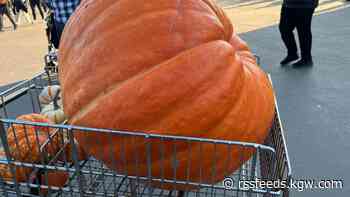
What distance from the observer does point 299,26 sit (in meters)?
4.46

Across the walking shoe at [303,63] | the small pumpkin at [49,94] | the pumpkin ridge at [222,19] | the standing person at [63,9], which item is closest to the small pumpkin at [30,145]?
the small pumpkin at [49,94]

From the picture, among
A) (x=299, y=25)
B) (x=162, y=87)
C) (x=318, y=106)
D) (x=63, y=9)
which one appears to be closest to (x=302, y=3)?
(x=299, y=25)

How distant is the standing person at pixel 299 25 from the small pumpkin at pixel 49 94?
11.0 ft

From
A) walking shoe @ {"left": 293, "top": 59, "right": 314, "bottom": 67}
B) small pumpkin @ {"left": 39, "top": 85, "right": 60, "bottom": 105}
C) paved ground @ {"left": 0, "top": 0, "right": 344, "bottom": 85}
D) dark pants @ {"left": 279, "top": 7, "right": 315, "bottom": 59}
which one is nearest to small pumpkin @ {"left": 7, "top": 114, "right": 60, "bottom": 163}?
small pumpkin @ {"left": 39, "top": 85, "right": 60, "bottom": 105}

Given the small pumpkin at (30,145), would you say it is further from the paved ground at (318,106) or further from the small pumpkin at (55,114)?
the paved ground at (318,106)

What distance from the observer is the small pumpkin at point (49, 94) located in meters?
1.71

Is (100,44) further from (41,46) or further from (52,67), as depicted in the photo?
(41,46)

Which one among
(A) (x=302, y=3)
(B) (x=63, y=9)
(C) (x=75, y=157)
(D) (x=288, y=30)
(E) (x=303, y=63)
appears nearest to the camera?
(C) (x=75, y=157)

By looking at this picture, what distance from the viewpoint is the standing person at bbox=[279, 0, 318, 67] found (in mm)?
4301

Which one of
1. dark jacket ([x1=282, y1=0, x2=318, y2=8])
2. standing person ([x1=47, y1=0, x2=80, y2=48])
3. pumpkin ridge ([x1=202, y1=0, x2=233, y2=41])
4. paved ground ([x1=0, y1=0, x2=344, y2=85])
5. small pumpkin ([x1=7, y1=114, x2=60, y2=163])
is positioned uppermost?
pumpkin ridge ([x1=202, y1=0, x2=233, y2=41])

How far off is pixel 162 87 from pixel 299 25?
3.95 metres

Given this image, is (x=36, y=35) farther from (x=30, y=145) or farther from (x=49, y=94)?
(x=30, y=145)

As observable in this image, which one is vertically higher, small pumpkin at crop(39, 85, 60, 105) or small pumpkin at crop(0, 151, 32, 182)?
small pumpkin at crop(39, 85, 60, 105)

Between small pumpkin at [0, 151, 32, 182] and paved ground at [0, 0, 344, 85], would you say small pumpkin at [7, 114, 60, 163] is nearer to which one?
small pumpkin at [0, 151, 32, 182]
